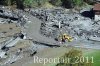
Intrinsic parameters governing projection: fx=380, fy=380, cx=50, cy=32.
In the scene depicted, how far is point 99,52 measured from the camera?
171 feet

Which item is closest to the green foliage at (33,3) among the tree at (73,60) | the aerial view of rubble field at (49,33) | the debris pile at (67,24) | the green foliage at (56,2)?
the aerial view of rubble field at (49,33)

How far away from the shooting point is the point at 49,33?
5712cm

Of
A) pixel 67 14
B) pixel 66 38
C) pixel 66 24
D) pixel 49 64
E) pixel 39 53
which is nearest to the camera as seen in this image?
pixel 49 64

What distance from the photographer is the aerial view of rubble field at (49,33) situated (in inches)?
1951

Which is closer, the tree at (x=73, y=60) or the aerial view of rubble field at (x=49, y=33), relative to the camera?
the tree at (x=73, y=60)

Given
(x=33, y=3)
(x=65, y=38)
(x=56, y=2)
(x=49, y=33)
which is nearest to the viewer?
(x=65, y=38)

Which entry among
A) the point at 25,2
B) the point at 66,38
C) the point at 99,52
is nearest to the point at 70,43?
the point at 66,38

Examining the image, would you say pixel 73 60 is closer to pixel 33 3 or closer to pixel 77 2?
pixel 77 2

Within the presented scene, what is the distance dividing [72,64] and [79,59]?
0.98m

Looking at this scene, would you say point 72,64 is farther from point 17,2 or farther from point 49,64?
point 17,2

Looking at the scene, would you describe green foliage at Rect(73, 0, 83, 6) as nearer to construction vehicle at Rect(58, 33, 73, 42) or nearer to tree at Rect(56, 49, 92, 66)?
construction vehicle at Rect(58, 33, 73, 42)

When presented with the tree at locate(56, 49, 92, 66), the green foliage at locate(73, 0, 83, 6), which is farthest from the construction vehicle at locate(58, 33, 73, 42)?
the green foliage at locate(73, 0, 83, 6)

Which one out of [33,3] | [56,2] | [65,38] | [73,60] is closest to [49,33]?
[65,38]

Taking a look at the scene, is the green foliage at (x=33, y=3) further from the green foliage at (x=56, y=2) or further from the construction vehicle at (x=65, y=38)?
the construction vehicle at (x=65, y=38)
